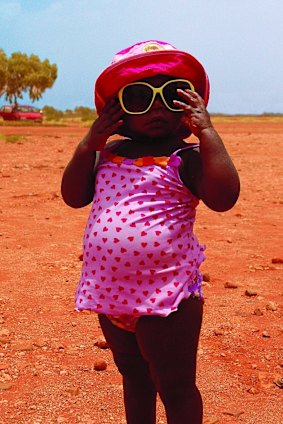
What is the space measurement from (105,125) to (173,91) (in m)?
0.28

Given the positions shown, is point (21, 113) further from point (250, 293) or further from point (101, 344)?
point (101, 344)

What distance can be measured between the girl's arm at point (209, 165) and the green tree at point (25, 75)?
2179 inches

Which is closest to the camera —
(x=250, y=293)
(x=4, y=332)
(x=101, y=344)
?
(x=101, y=344)

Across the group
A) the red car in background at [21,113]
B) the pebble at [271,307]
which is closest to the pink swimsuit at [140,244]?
the pebble at [271,307]

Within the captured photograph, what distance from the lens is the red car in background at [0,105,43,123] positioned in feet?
116

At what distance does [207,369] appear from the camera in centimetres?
359

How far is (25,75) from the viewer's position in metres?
56.9

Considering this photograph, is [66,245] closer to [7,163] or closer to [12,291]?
[12,291]

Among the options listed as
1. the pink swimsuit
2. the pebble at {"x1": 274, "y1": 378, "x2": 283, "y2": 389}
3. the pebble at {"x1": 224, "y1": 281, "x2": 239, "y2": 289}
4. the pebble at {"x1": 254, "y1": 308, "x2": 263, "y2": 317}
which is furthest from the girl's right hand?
the pebble at {"x1": 224, "y1": 281, "x2": 239, "y2": 289}

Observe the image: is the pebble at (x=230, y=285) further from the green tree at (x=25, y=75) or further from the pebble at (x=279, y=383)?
the green tree at (x=25, y=75)

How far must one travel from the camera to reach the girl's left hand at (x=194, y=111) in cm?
212

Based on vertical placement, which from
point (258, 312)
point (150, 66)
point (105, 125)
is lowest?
point (258, 312)

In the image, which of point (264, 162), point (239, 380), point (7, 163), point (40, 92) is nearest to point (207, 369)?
point (239, 380)

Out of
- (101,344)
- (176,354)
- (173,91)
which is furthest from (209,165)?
(101,344)
